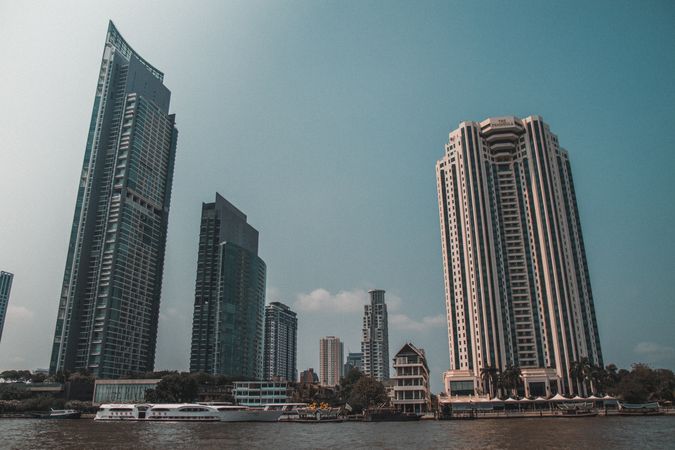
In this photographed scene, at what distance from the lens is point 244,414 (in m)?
122

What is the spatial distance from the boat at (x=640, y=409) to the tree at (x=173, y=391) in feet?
378

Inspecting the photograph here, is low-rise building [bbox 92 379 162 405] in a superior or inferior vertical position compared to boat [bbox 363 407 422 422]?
superior

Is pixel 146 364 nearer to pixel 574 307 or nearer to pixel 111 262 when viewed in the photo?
pixel 111 262

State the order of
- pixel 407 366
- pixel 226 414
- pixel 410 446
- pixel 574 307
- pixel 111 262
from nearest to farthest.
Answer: pixel 410 446
pixel 226 414
pixel 407 366
pixel 574 307
pixel 111 262

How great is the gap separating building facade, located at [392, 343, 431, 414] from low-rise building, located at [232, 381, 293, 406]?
2045 inches

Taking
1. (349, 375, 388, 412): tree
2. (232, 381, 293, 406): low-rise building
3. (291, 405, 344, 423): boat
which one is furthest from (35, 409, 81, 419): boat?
(349, 375, 388, 412): tree

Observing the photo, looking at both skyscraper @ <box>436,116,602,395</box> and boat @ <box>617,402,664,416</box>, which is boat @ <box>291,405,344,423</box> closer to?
skyscraper @ <box>436,116,602,395</box>

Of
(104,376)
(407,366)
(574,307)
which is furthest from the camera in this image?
(104,376)

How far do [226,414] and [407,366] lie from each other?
4750 cm

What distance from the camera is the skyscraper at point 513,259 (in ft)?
488

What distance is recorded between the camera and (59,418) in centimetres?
13462

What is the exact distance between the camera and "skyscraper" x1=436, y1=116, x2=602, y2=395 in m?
149

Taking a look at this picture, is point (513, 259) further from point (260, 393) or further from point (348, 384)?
point (260, 393)

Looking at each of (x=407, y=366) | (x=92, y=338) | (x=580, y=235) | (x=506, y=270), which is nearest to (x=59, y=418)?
(x=92, y=338)
